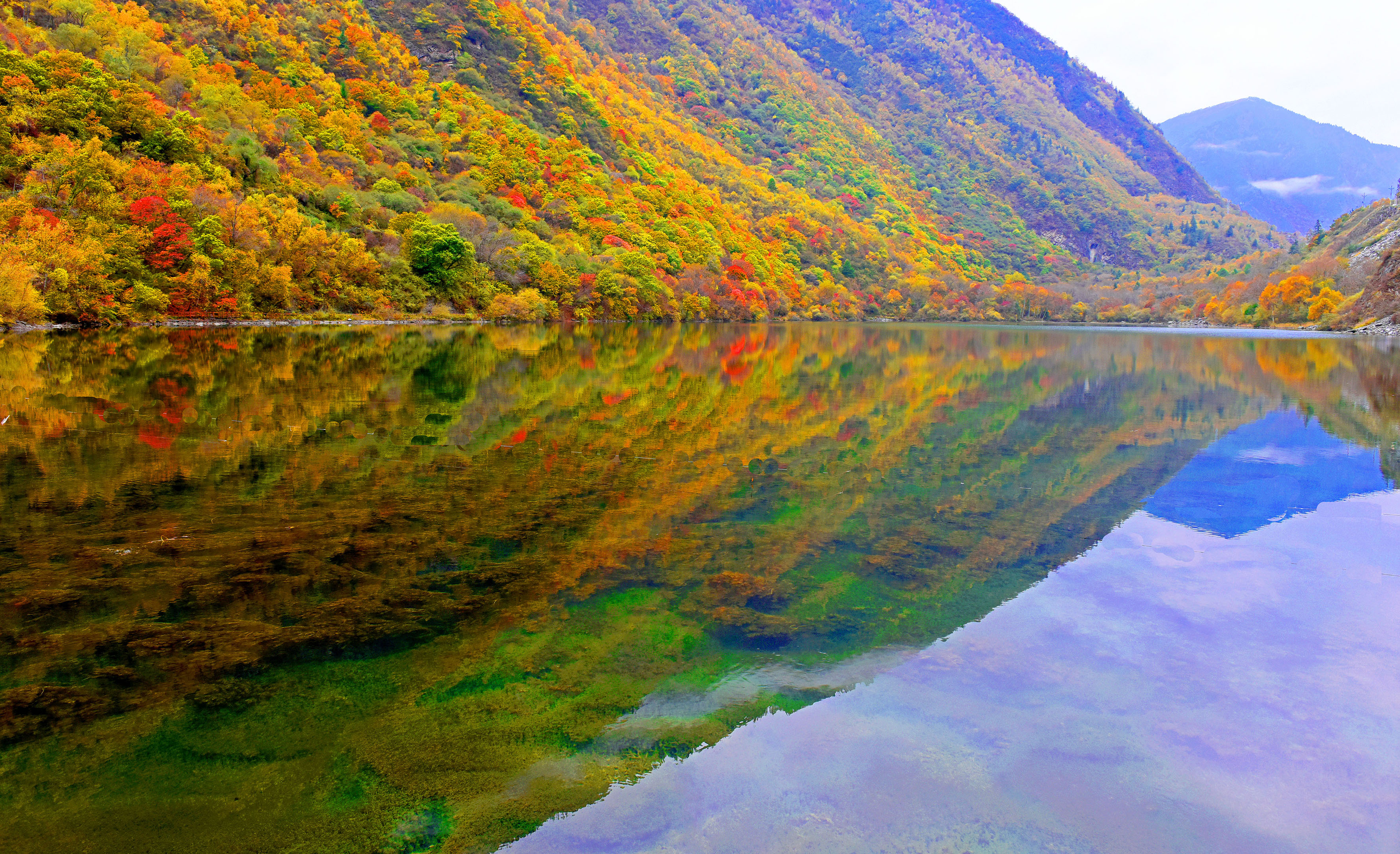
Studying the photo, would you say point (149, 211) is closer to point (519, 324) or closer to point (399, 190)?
point (519, 324)

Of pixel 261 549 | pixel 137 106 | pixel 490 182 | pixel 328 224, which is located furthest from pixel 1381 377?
pixel 490 182

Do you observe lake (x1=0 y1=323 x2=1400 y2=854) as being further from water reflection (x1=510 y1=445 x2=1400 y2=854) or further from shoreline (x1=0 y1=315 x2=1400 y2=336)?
shoreline (x1=0 y1=315 x2=1400 y2=336)

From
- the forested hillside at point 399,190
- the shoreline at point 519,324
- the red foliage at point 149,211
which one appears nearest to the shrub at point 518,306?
the forested hillside at point 399,190

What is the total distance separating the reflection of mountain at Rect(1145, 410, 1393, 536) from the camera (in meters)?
9.70

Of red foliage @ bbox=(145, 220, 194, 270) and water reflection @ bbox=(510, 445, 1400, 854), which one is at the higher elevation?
red foliage @ bbox=(145, 220, 194, 270)

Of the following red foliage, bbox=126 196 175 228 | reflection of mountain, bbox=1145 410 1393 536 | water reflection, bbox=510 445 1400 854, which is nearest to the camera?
water reflection, bbox=510 445 1400 854

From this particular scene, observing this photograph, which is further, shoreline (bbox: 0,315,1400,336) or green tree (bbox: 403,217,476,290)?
green tree (bbox: 403,217,476,290)

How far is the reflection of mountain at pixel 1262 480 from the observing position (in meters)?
9.70

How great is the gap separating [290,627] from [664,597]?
2.79 metres

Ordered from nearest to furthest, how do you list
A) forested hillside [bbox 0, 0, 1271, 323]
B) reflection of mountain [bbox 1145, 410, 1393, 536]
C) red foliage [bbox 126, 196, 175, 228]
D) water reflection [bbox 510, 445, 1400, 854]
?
1. water reflection [bbox 510, 445, 1400, 854]
2. reflection of mountain [bbox 1145, 410, 1393, 536]
3. red foliage [bbox 126, 196, 175, 228]
4. forested hillside [bbox 0, 0, 1271, 323]

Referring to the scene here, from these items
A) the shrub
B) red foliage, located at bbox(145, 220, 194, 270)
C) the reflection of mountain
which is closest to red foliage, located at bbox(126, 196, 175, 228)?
red foliage, located at bbox(145, 220, 194, 270)

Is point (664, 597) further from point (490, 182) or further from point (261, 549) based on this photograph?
point (490, 182)

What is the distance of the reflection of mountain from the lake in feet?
0.39

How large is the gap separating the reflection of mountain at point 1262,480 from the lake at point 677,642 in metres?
0.12
